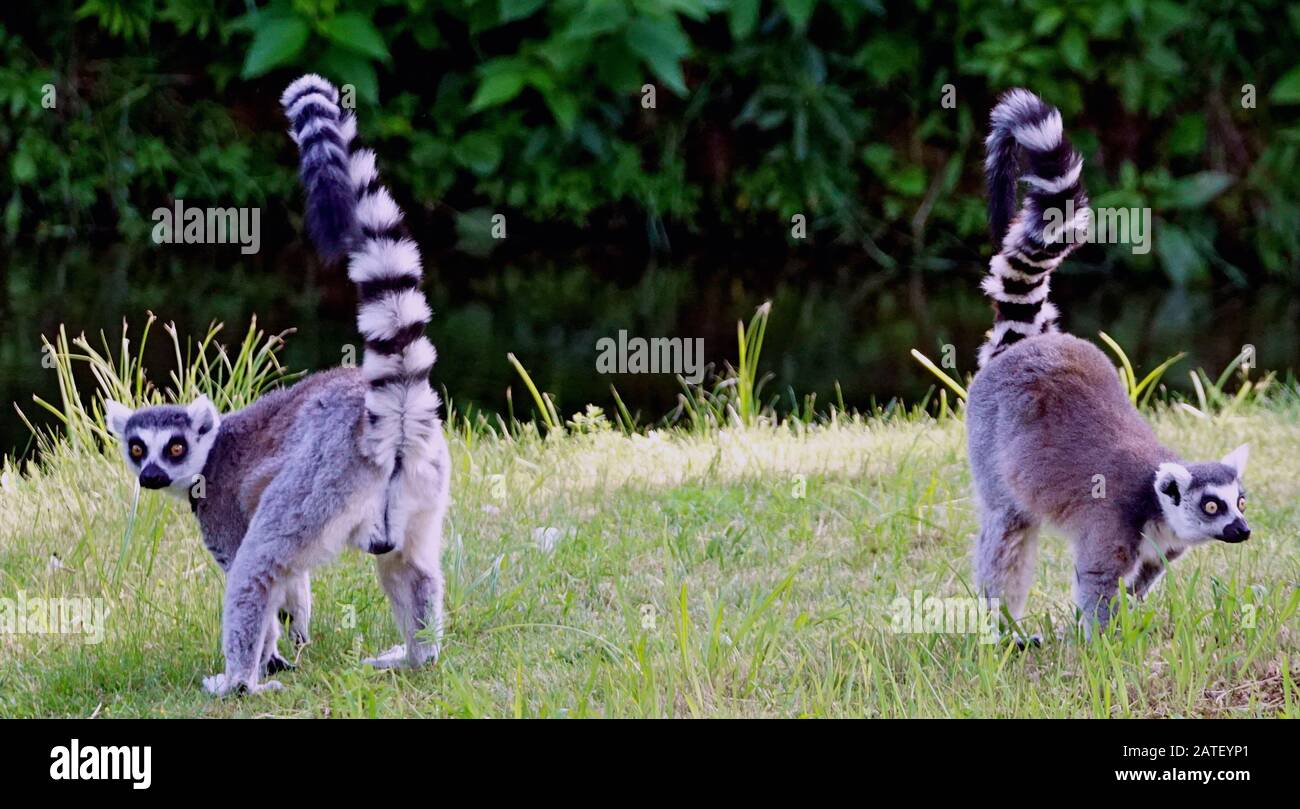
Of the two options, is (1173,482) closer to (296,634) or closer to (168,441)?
(296,634)

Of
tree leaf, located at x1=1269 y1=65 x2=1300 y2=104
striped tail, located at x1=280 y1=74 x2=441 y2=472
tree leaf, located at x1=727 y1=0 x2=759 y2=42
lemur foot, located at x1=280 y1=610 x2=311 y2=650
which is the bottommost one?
lemur foot, located at x1=280 y1=610 x2=311 y2=650

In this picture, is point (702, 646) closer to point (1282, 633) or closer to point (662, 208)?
point (1282, 633)

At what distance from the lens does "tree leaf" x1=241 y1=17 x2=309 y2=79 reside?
456 inches

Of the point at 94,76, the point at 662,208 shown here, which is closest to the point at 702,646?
the point at 662,208

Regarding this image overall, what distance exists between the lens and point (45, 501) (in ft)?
17.1

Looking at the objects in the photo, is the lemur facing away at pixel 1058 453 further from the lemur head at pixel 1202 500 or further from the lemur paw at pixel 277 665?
the lemur paw at pixel 277 665

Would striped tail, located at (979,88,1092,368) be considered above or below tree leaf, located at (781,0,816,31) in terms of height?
below

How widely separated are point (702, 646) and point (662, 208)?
30.7 ft

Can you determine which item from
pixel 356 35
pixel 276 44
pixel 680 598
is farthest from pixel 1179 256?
pixel 680 598

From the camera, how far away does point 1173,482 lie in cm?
372

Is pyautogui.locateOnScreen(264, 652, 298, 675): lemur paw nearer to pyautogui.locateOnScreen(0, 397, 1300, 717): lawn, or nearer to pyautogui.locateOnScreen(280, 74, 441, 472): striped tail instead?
pyautogui.locateOnScreen(0, 397, 1300, 717): lawn

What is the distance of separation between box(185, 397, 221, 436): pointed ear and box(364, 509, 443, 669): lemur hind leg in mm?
598

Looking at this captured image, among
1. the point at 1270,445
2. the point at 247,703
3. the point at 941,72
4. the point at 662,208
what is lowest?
the point at 247,703

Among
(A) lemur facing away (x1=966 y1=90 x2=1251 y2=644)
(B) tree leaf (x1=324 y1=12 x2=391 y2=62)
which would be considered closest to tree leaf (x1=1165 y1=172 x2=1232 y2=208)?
(B) tree leaf (x1=324 y1=12 x2=391 y2=62)
